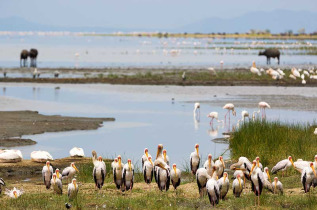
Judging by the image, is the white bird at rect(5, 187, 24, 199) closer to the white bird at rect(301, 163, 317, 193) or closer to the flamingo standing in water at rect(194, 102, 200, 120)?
the white bird at rect(301, 163, 317, 193)

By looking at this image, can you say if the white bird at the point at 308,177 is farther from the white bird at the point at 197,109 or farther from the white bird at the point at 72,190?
the white bird at the point at 197,109

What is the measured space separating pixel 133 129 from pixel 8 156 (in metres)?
9.55

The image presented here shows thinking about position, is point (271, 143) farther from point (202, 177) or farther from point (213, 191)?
point (213, 191)

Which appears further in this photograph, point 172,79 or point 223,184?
point 172,79

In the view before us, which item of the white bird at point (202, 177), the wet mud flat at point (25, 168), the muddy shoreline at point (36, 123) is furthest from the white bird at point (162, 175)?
the muddy shoreline at point (36, 123)

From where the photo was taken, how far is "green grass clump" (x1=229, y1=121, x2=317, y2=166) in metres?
19.1

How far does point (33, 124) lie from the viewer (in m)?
28.2

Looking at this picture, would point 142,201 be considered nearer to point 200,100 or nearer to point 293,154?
point 293,154

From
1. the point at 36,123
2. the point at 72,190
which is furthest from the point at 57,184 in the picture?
the point at 36,123

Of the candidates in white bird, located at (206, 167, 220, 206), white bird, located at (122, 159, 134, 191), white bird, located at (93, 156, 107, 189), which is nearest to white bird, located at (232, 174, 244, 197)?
white bird, located at (206, 167, 220, 206)

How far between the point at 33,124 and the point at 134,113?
676cm

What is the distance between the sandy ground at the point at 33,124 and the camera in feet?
85.0

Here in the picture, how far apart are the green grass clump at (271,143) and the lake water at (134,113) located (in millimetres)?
1355

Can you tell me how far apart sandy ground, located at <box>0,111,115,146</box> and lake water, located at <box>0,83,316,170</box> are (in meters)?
0.56
